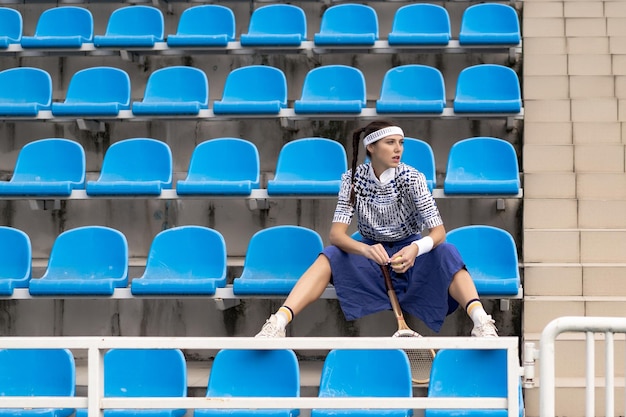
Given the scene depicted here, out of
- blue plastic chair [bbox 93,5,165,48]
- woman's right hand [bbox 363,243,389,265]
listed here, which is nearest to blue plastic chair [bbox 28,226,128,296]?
woman's right hand [bbox 363,243,389,265]

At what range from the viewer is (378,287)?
368cm

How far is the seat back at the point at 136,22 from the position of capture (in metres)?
5.97

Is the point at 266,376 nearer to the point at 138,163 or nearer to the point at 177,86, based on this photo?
the point at 138,163

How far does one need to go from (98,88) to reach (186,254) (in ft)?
5.39

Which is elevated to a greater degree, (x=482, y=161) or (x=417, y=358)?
(x=482, y=161)

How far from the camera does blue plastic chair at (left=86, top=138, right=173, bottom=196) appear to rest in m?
4.73

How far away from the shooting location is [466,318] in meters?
4.24

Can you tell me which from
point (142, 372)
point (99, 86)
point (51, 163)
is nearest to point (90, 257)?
point (51, 163)

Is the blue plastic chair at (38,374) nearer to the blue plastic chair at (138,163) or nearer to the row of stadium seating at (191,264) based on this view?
the row of stadium seating at (191,264)

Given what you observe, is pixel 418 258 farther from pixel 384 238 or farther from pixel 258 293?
pixel 258 293

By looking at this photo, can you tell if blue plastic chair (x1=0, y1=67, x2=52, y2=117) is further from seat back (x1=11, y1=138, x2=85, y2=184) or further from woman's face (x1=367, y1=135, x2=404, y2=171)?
woman's face (x1=367, y1=135, x2=404, y2=171)

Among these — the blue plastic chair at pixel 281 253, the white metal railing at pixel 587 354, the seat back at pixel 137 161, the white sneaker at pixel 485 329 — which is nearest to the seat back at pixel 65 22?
the seat back at pixel 137 161

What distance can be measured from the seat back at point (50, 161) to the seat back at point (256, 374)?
191 cm

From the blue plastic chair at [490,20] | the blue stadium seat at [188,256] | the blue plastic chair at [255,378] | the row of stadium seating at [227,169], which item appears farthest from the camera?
the blue plastic chair at [490,20]
